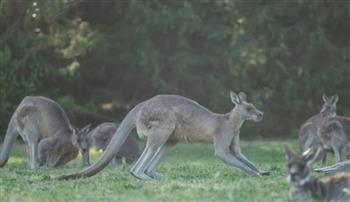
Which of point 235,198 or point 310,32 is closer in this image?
point 235,198

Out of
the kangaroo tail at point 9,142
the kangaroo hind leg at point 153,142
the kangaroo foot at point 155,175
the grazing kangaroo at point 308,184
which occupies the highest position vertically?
the grazing kangaroo at point 308,184

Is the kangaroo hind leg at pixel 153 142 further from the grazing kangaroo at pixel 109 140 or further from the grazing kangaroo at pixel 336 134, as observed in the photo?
the grazing kangaroo at pixel 109 140

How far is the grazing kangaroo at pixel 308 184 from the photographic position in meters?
9.05

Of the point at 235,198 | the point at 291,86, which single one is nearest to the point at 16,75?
the point at 291,86

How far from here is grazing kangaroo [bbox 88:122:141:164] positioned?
1739 cm

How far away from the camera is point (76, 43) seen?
82.8ft

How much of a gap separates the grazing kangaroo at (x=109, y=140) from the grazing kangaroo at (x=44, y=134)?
23.6 inches

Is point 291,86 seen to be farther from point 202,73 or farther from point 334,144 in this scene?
point 334,144

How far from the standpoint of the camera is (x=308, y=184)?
9094 millimetres

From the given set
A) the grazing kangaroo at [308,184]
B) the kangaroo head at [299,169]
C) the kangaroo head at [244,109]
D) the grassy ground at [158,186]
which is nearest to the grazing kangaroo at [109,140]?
the grassy ground at [158,186]

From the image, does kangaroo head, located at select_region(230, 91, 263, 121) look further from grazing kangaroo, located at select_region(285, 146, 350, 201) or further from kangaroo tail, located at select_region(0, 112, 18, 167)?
kangaroo tail, located at select_region(0, 112, 18, 167)

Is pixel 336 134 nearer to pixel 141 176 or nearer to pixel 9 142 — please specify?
pixel 141 176

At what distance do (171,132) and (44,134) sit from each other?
4594 mm

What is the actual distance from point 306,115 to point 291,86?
1556 mm
